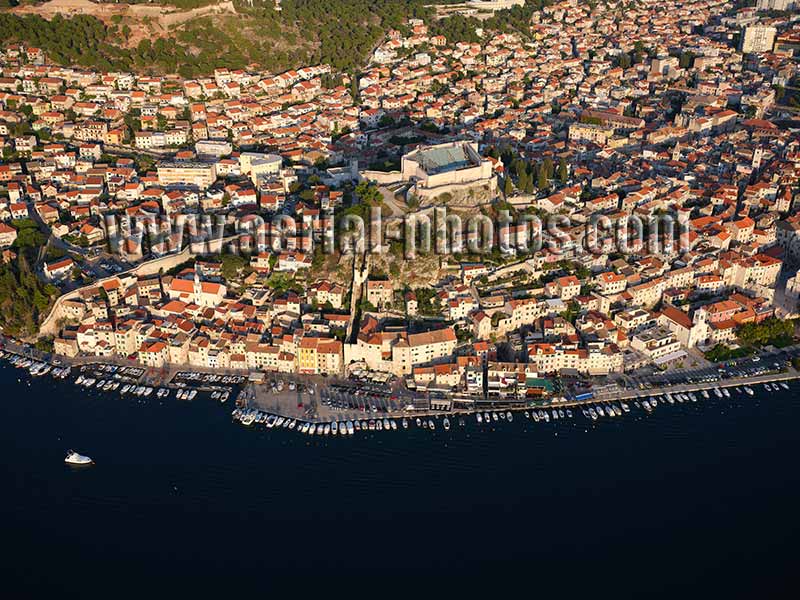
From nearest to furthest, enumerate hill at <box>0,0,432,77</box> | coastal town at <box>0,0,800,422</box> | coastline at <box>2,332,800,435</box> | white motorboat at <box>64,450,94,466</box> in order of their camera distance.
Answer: white motorboat at <box>64,450,94,466</box> < coastline at <box>2,332,800,435</box> < coastal town at <box>0,0,800,422</box> < hill at <box>0,0,432,77</box>

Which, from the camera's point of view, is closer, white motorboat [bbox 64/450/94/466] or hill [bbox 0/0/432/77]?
white motorboat [bbox 64/450/94/466]

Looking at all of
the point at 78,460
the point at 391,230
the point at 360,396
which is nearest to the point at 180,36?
the point at 391,230

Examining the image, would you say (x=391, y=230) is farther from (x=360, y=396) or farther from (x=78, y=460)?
(x=78, y=460)

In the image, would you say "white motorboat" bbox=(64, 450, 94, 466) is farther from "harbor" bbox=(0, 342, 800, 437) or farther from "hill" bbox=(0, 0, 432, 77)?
"hill" bbox=(0, 0, 432, 77)

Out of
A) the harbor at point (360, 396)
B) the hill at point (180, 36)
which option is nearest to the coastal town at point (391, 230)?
the harbor at point (360, 396)

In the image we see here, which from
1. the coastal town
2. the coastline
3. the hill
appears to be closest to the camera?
the coastline

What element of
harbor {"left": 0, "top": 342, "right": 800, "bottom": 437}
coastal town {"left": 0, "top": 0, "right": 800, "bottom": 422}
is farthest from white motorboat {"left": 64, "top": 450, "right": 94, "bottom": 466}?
coastal town {"left": 0, "top": 0, "right": 800, "bottom": 422}

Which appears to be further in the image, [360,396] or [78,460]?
[360,396]

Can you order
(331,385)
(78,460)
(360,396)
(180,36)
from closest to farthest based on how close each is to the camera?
(78,460) → (360,396) → (331,385) → (180,36)
